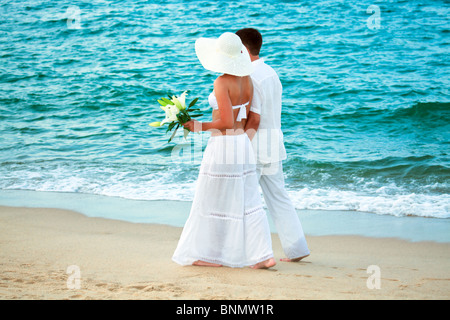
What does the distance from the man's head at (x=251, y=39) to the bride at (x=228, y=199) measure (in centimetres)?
20

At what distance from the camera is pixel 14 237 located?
512 cm

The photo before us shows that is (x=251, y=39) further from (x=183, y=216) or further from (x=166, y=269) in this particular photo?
(x=183, y=216)

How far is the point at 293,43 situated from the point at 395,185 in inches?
379

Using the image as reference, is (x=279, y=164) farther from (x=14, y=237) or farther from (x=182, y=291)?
(x=14, y=237)

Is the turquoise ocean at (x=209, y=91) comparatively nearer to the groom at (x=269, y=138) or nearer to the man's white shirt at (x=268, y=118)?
the groom at (x=269, y=138)

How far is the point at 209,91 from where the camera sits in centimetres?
1387

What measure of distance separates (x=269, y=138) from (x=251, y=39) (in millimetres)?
785

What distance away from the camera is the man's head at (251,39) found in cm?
407

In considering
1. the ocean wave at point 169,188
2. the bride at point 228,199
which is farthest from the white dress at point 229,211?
the ocean wave at point 169,188

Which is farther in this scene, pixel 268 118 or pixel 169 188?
pixel 169 188

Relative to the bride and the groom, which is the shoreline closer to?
the groom

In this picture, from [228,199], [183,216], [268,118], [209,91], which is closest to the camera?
[228,199]

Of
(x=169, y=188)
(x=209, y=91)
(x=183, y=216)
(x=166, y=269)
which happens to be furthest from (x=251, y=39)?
(x=209, y=91)
